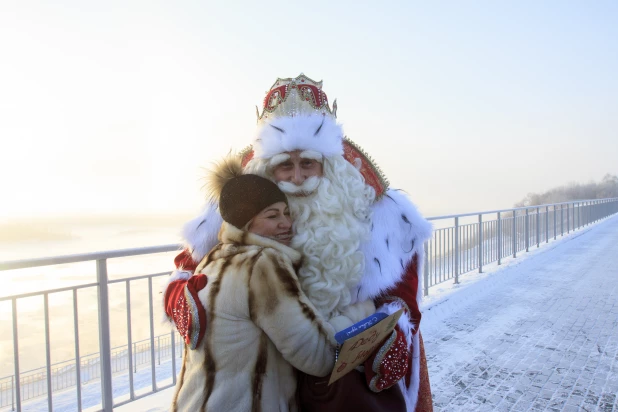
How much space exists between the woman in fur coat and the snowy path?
2.19 metres

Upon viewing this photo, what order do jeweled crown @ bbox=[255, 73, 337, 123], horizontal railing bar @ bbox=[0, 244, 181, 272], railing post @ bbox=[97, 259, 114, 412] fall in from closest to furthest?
jeweled crown @ bbox=[255, 73, 337, 123], horizontal railing bar @ bbox=[0, 244, 181, 272], railing post @ bbox=[97, 259, 114, 412]

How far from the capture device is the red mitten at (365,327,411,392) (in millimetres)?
1405

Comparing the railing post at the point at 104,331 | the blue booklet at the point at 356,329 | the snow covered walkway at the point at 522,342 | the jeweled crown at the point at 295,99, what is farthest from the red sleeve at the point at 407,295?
the railing post at the point at 104,331

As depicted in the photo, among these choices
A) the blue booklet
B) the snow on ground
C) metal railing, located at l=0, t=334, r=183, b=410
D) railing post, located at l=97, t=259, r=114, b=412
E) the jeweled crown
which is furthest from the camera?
the snow on ground

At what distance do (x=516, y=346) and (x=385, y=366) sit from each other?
3442 millimetres

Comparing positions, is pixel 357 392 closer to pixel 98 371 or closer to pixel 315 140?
pixel 315 140

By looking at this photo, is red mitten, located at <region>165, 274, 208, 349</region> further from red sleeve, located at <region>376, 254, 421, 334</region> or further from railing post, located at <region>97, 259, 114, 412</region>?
railing post, located at <region>97, 259, 114, 412</region>

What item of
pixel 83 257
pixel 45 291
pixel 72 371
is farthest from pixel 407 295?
pixel 72 371

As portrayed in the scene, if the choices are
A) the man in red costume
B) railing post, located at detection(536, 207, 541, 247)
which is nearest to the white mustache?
the man in red costume

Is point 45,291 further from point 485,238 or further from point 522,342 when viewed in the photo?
point 485,238

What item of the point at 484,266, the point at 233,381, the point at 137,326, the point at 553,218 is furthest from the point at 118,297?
the point at 553,218

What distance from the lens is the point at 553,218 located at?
13375 millimetres

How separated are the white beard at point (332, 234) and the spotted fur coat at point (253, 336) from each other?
0.49 feet

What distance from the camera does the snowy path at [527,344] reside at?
10.4 feet
